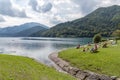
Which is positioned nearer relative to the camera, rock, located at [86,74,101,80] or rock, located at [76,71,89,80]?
rock, located at [86,74,101,80]

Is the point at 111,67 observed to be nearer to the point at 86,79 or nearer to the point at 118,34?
the point at 86,79

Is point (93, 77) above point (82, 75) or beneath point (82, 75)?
above

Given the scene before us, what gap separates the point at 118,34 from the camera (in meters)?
89.6

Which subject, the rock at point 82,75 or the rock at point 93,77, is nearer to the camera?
the rock at point 93,77

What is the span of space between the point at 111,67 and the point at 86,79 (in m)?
4.43

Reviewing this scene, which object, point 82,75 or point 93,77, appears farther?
point 82,75

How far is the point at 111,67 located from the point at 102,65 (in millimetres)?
2329

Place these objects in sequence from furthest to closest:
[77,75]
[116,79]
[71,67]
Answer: [71,67], [77,75], [116,79]

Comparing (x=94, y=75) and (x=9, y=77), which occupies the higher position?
(x=9, y=77)

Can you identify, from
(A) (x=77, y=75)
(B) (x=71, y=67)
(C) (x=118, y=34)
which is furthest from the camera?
(C) (x=118, y=34)

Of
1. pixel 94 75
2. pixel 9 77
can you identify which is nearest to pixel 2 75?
pixel 9 77

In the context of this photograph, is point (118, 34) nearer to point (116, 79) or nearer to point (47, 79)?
point (116, 79)

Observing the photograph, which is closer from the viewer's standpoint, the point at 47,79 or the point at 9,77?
the point at 9,77

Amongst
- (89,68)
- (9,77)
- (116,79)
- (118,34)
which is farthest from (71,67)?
(118,34)
